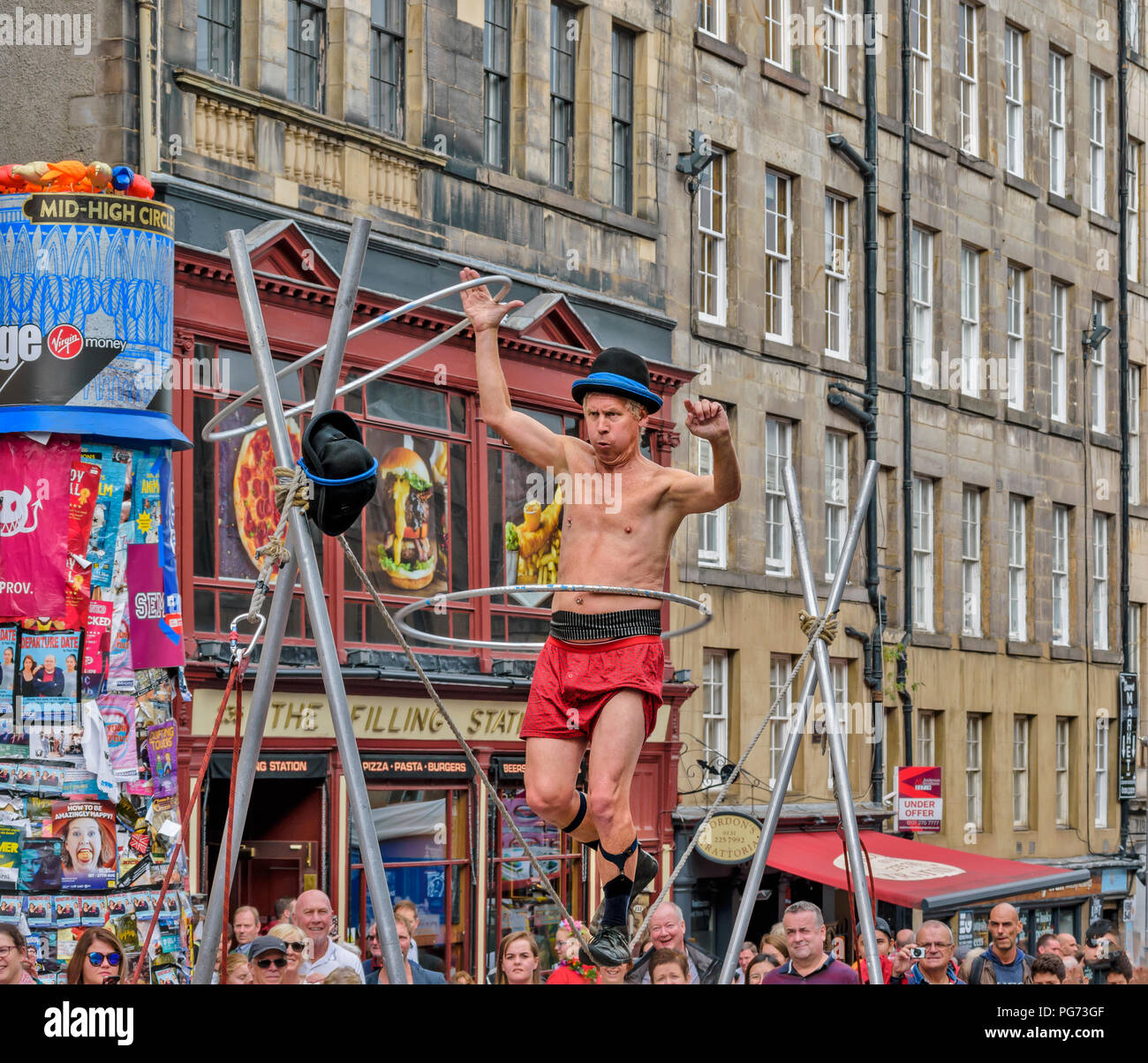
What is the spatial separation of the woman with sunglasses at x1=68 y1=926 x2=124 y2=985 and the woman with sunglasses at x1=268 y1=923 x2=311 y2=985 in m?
0.84

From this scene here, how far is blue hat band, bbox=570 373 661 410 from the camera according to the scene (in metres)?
8.99

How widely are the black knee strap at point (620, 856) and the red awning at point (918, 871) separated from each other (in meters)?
16.8

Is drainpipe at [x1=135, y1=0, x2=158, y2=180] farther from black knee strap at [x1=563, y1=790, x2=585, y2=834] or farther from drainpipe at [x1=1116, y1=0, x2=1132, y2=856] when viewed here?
drainpipe at [x1=1116, y1=0, x2=1132, y2=856]

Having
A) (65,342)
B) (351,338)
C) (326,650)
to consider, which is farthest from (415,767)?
(326,650)

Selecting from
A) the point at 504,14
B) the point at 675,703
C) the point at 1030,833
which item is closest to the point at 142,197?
the point at 504,14

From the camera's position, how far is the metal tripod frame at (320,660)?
318 inches

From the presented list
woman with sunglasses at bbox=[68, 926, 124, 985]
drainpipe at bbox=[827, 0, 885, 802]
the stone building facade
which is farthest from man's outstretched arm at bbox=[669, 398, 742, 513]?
drainpipe at bbox=[827, 0, 885, 802]

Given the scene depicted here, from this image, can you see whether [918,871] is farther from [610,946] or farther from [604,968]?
[610,946]

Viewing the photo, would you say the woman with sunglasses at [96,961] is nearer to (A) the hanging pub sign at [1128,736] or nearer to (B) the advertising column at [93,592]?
(B) the advertising column at [93,592]

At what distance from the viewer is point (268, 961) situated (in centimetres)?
Answer: 1084

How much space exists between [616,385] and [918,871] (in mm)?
20469

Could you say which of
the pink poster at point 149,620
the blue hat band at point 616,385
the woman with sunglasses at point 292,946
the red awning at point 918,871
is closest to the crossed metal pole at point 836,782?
the woman with sunglasses at point 292,946

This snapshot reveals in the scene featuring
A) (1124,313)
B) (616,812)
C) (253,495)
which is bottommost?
(616,812)
